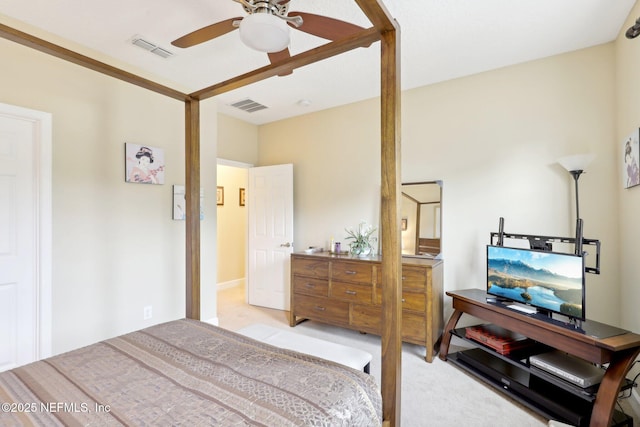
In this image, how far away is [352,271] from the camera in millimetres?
3152

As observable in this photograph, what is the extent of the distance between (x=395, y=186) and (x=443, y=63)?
2.10 m

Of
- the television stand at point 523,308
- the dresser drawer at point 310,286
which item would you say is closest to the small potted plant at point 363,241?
the dresser drawer at point 310,286

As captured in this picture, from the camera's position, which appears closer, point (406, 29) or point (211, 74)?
point (406, 29)

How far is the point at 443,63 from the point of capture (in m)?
2.79

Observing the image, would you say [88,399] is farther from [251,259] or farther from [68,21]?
[251,259]

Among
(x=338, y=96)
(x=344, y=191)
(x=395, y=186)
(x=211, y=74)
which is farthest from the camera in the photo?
(x=344, y=191)

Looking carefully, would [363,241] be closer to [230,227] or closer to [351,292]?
[351,292]

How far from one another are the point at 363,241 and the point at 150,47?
2678mm

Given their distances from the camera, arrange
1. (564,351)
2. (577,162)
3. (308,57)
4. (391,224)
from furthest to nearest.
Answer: (577,162) → (564,351) → (308,57) → (391,224)

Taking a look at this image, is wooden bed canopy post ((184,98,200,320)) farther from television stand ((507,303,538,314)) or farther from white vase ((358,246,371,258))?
television stand ((507,303,538,314))

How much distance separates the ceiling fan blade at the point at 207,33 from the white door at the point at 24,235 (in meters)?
1.34

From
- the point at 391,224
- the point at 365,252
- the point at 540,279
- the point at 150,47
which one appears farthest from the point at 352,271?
the point at 150,47

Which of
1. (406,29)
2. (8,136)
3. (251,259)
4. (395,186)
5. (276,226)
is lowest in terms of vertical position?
(251,259)

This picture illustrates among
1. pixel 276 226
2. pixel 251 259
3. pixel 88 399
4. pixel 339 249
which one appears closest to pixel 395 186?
pixel 88 399
